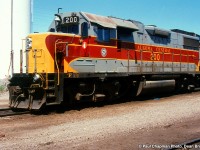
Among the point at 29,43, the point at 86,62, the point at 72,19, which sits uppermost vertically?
the point at 72,19

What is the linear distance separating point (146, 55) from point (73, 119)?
7.15m

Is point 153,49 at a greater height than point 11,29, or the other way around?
point 11,29

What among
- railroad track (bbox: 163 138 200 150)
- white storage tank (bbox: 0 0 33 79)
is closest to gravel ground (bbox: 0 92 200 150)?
railroad track (bbox: 163 138 200 150)

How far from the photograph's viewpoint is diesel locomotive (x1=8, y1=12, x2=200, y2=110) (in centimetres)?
1175

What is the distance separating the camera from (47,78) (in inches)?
448

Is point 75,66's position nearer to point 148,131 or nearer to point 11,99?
point 11,99

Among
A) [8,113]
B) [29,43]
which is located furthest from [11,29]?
[8,113]

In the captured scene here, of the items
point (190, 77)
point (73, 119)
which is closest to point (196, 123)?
point (73, 119)

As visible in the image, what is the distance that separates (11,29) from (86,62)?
1424cm

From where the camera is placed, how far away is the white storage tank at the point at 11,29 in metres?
25.0

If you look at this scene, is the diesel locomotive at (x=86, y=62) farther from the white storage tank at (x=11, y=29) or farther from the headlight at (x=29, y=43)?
the white storage tank at (x=11, y=29)

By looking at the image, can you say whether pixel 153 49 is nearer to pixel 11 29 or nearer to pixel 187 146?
pixel 187 146

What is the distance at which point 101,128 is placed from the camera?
29.8 ft

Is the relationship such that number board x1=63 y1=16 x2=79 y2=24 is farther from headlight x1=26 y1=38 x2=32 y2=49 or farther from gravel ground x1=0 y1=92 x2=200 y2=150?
gravel ground x1=0 y1=92 x2=200 y2=150
